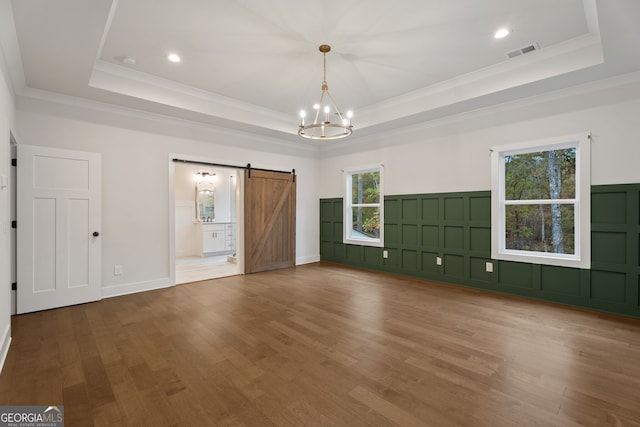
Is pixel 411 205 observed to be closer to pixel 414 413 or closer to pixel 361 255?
pixel 361 255

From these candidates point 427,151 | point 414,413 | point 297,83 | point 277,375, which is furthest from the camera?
point 427,151

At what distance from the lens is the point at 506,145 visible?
4.37 meters

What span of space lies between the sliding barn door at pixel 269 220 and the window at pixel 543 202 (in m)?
3.99

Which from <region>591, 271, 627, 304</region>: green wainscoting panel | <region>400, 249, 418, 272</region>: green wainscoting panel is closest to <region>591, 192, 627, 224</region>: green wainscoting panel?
<region>591, 271, 627, 304</region>: green wainscoting panel

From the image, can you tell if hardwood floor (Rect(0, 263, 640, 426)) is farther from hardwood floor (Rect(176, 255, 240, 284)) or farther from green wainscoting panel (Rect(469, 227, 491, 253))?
hardwood floor (Rect(176, 255, 240, 284))

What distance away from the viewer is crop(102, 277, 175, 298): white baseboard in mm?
4261

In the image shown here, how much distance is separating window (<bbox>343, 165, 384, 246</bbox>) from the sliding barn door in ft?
4.17

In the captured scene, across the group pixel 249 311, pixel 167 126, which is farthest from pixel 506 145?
pixel 167 126

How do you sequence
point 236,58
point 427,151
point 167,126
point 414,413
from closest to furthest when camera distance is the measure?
point 414,413, point 236,58, point 167,126, point 427,151

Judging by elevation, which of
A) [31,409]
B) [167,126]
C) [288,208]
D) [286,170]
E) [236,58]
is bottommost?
[31,409]

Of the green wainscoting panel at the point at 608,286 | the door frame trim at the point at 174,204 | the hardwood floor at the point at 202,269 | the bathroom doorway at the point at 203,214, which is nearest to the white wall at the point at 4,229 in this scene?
the door frame trim at the point at 174,204

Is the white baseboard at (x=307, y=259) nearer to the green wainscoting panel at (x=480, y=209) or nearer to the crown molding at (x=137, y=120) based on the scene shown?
the crown molding at (x=137, y=120)

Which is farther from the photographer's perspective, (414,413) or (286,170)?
(286,170)

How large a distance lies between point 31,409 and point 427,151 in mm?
5633
